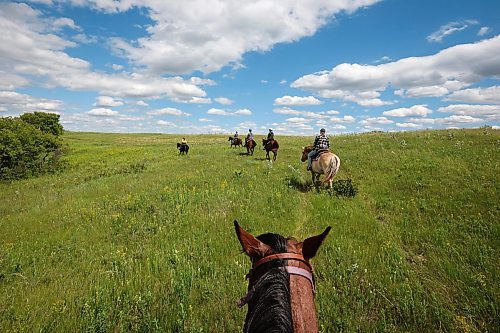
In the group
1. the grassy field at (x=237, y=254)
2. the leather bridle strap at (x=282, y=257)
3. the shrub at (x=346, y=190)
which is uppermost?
the leather bridle strap at (x=282, y=257)

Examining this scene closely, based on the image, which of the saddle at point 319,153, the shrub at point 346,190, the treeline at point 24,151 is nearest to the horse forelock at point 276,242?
the shrub at point 346,190

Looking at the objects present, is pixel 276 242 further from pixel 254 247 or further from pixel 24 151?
pixel 24 151

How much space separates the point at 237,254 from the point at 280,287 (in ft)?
18.1

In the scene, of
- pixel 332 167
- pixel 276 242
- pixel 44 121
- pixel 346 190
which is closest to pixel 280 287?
pixel 276 242

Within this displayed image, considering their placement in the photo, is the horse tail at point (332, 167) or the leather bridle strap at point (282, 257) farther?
the horse tail at point (332, 167)

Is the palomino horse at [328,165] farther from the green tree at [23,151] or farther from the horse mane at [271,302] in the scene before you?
the green tree at [23,151]

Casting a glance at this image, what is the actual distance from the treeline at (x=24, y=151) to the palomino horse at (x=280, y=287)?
32403mm

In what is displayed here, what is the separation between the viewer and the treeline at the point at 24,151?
87.8 feet

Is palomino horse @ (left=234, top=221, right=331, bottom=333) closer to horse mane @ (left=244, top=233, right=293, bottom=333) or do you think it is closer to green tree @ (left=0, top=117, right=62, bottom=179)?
horse mane @ (left=244, top=233, right=293, bottom=333)

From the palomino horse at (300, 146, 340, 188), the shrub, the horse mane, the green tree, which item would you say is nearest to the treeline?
the green tree

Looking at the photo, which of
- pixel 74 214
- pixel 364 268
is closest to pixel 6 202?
pixel 74 214

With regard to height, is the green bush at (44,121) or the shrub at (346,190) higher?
the green bush at (44,121)

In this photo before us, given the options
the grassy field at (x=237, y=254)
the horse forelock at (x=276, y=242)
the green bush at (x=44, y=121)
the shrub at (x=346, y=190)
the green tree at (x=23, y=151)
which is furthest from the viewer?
the green bush at (x=44, y=121)

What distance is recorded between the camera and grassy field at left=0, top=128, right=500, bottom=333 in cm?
514
